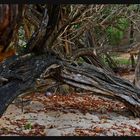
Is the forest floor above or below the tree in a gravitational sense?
below

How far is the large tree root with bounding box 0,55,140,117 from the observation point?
11.7ft

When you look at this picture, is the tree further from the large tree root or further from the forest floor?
the forest floor

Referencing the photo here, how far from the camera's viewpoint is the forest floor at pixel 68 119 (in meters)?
4.01

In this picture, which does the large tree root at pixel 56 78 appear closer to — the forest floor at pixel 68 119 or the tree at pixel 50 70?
the tree at pixel 50 70

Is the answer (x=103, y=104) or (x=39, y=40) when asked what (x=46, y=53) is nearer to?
(x=39, y=40)

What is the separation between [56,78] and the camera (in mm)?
4418

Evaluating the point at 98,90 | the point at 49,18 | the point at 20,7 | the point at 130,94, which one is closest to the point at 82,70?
the point at 98,90

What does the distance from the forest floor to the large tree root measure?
0.32m

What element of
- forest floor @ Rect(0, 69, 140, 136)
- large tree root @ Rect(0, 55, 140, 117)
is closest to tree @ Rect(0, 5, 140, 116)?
large tree root @ Rect(0, 55, 140, 117)

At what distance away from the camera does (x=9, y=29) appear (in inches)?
102

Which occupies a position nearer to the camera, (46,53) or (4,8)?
(4,8)

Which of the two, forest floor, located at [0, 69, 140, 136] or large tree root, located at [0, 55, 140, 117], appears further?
forest floor, located at [0, 69, 140, 136]

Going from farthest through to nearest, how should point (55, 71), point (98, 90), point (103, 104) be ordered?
1. point (103, 104)
2. point (98, 90)
3. point (55, 71)

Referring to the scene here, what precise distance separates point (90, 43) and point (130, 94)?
334 cm
